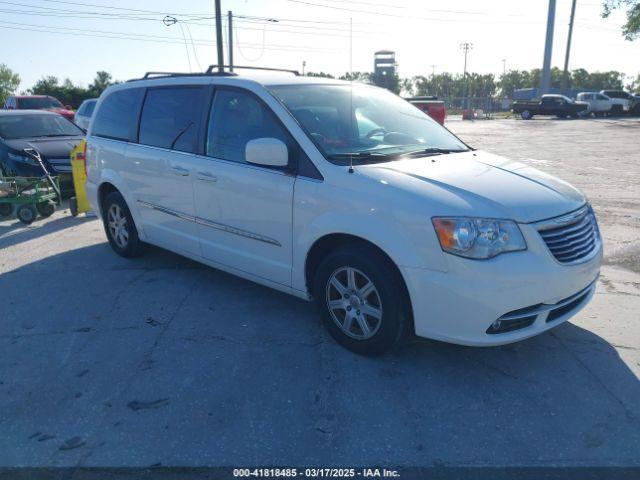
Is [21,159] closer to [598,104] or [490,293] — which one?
[490,293]

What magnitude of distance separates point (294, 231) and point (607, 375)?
2.31 metres

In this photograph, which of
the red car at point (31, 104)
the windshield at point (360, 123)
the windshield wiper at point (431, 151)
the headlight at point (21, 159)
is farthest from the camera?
the red car at point (31, 104)

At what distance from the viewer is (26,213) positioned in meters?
7.80

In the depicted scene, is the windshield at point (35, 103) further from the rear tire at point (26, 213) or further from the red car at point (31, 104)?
the rear tire at point (26, 213)

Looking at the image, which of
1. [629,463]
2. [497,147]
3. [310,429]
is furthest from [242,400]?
[497,147]

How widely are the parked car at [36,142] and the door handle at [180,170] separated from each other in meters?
5.04

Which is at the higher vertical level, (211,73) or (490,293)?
(211,73)

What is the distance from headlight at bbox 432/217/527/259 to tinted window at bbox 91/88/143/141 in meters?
3.70

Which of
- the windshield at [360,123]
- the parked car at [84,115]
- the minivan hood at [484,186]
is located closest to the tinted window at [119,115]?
the windshield at [360,123]

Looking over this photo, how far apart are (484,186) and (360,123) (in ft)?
4.19

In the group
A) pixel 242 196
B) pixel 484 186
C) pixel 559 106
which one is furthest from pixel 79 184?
pixel 559 106

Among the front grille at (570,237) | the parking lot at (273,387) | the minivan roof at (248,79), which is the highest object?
the minivan roof at (248,79)

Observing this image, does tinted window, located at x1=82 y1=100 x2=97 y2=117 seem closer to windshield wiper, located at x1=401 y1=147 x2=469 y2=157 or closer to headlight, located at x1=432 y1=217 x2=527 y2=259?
windshield wiper, located at x1=401 y1=147 x2=469 y2=157

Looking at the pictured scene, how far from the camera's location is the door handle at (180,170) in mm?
4680
